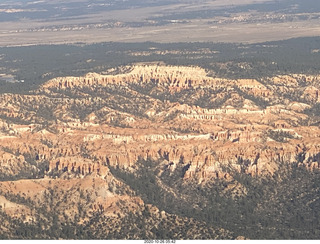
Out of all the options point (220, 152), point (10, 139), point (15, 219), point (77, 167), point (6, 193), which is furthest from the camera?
point (10, 139)

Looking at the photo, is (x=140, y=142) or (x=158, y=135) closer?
(x=140, y=142)

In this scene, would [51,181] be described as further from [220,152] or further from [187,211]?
[220,152]

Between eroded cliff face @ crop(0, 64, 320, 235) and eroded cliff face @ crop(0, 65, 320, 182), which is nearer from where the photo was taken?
eroded cliff face @ crop(0, 64, 320, 235)

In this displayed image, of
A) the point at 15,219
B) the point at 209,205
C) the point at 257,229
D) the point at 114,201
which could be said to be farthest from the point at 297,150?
the point at 15,219

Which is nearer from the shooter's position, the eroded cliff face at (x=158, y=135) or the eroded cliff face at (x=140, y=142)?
the eroded cliff face at (x=140, y=142)

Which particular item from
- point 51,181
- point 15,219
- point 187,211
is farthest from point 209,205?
point 15,219

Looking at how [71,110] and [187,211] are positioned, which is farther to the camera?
[71,110]

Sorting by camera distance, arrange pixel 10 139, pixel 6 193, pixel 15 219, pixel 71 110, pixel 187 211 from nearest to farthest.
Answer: pixel 15 219
pixel 6 193
pixel 187 211
pixel 10 139
pixel 71 110

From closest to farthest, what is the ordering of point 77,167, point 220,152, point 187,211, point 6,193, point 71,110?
point 6,193 → point 187,211 → point 77,167 → point 220,152 → point 71,110

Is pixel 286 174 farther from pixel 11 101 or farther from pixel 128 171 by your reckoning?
pixel 11 101
